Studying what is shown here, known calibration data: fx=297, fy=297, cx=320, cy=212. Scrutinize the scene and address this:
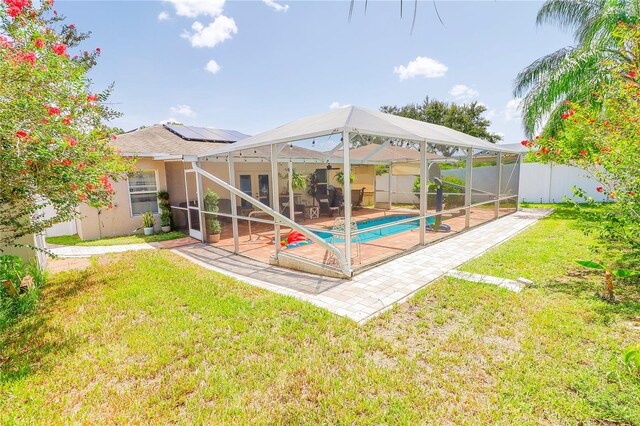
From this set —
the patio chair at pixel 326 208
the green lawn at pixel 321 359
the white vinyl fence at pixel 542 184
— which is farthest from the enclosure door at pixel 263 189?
the green lawn at pixel 321 359

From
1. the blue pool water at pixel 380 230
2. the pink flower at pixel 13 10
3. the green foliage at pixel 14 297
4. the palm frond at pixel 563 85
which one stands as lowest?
the blue pool water at pixel 380 230

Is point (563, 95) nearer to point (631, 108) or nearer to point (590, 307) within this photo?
point (631, 108)

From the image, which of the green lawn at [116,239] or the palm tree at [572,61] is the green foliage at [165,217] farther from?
the palm tree at [572,61]

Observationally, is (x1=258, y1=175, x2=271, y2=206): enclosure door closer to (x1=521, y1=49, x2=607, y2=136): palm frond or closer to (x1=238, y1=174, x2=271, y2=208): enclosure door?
(x1=238, y1=174, x2=271, y2=208): enclosure door

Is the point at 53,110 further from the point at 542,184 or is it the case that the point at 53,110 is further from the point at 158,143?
the point at 542,184

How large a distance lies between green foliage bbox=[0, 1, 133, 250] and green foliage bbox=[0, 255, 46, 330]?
39cm

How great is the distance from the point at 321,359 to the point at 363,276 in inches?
111

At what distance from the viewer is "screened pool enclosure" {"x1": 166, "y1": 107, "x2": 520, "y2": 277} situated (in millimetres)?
6449

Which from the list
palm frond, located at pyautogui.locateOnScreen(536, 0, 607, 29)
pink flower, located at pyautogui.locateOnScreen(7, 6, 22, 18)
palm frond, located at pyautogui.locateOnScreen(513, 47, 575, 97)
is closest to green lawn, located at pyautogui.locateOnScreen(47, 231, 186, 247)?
pink flower, located at pyautogui.locateOnScreen(7, 6, 22, 18)

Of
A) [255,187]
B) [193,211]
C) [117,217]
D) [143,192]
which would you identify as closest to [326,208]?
[255,187]

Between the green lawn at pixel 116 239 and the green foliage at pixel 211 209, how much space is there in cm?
179

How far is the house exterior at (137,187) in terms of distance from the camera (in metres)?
10.7

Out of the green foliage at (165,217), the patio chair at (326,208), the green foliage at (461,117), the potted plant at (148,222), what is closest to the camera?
the potted plant at (148,222)

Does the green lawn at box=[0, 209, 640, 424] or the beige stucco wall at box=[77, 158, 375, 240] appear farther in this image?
the beige stucco wall at box=[77, 158, 375, 240]
